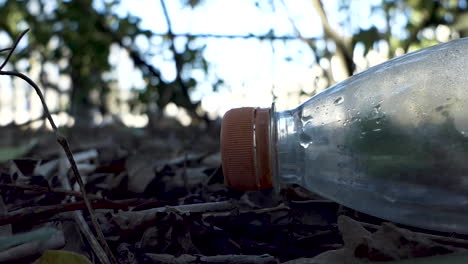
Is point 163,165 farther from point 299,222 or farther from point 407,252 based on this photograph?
point 407,252

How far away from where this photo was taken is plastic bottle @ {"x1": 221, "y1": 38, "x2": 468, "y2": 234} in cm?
107

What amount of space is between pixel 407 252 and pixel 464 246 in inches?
4.7

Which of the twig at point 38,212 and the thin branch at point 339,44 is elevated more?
the thin branch at point 339,44

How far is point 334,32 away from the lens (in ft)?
9.20

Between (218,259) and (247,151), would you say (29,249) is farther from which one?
(247,151)

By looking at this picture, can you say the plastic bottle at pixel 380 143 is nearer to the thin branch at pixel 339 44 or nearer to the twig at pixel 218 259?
the twig at pixel 218 259

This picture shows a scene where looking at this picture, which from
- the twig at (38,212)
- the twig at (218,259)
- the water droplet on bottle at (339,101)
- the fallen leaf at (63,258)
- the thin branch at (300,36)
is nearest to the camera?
the fallen leaf at (63,258)

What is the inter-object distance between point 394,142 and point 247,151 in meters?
0.31

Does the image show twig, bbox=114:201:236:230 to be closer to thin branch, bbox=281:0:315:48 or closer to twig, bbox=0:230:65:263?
twig, bbox=0:230:65:263

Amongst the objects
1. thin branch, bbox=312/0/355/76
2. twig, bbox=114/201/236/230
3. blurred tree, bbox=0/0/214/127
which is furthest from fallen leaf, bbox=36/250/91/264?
thin branch, bbox=312/0/355/76

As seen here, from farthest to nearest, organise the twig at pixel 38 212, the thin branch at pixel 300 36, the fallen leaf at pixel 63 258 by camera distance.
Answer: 1. the thin branch at pixel 300 36
2. the twig at pixel 38 212
3. the fallen leaf at pixel 63 258

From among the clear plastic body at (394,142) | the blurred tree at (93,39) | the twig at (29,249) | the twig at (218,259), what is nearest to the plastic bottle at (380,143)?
the clear plastic body at (394,142)

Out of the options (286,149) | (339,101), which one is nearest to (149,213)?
(286,149)

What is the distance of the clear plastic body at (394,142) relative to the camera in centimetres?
106
